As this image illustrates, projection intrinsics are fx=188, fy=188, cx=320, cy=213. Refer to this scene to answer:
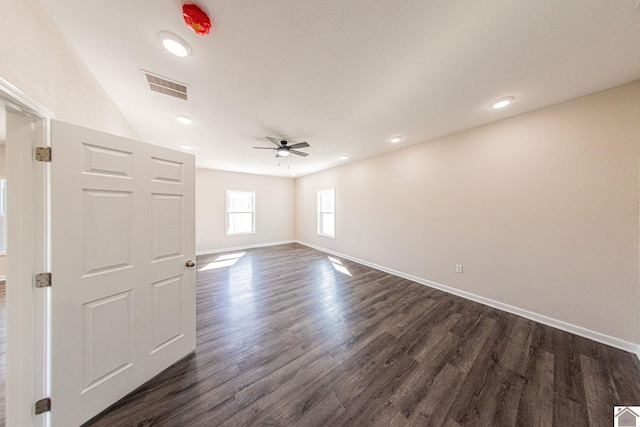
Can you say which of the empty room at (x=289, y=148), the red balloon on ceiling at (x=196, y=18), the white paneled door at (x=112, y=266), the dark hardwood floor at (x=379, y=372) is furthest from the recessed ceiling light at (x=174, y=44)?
the dark hardwood floor at (x=379, y=372)

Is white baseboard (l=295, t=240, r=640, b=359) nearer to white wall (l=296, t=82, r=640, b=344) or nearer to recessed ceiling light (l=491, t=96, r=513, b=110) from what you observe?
white wall (l=296, t=82, r=640, b=344)

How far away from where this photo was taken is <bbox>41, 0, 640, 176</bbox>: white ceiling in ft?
3.91

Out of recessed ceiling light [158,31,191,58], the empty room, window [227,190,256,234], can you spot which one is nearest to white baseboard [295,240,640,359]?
the empty room

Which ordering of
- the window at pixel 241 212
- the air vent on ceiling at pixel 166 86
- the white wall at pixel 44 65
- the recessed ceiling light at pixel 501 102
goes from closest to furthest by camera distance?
the white wall at pixel 44 65
the air vent on ceiling at pixel 166 86
the recessed ceiling light at pixel 501 102
the window at pixel 241 212

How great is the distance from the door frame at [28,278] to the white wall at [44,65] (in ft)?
0.50

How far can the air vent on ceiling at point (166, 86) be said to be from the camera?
1.80 metres

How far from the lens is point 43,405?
3.70 feet

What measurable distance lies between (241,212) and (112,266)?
510 centimetres

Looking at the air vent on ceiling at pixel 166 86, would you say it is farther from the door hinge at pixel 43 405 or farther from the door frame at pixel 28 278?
the door hinge at pixel 43 405

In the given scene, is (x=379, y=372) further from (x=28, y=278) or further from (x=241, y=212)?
(x=241, y=212)

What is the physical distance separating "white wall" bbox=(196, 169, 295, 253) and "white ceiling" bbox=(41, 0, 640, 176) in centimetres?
320

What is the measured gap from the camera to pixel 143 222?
1509 mm

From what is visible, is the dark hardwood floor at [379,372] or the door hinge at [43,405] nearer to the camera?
the door hinge at [43,405]

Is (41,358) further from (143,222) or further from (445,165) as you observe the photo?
(445,165)
